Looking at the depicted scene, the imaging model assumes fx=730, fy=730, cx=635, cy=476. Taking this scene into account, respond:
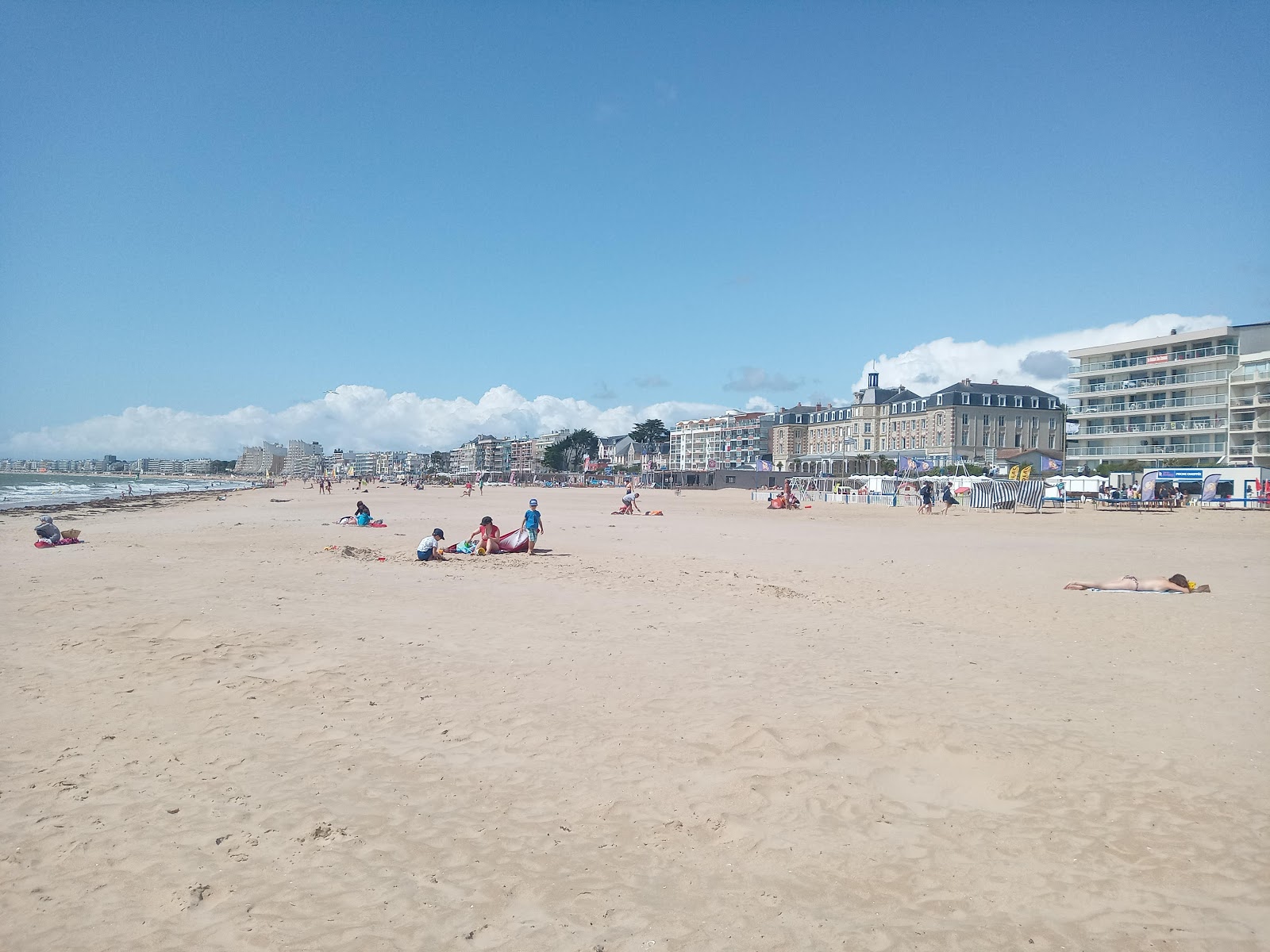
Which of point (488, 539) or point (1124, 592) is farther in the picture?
point (488, 539)

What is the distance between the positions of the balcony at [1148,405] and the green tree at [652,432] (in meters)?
117

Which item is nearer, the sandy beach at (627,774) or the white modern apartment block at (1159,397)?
the sandy beach at (627,774)

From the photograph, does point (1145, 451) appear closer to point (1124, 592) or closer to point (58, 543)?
point (1124, 592)

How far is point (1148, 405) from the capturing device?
61.1 metres

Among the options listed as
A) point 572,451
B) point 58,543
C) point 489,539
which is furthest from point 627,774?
point 572,451

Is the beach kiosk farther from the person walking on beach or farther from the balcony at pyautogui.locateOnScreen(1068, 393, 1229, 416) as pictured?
the person walking on beach

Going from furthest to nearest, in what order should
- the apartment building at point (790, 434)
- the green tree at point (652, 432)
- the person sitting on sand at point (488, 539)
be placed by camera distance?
1. the green tree at point (652, 432)
2. the apartment building at point (790, 434)
3. the person sitting on sand at point (488, 539)

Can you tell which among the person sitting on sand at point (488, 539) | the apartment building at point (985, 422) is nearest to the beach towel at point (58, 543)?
the person sitting on sand at point (488, 539)

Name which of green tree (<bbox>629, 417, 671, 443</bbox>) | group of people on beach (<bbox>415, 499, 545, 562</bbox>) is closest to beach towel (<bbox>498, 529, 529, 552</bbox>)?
group of people on beach (<bbox>415, 499, 545, 562</bbox>)

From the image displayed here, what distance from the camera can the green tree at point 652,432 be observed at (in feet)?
589

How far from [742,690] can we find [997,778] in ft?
7.65

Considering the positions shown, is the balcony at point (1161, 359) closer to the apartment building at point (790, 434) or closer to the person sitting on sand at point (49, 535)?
the apartment building at point (790, 434)

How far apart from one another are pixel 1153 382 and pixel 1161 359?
1942 millimetres

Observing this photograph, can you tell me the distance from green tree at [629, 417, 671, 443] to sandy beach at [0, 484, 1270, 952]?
554 ft
